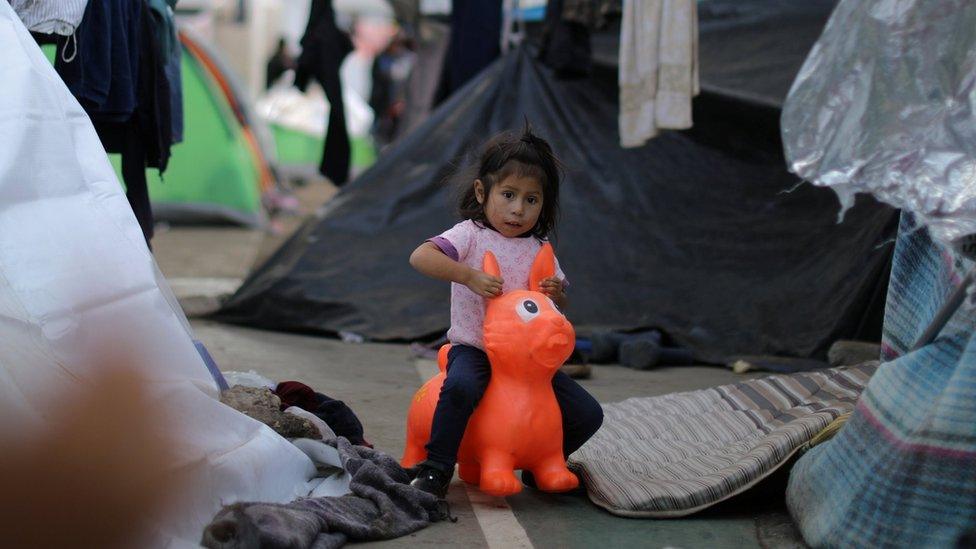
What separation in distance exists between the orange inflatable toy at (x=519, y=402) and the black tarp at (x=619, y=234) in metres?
2.81

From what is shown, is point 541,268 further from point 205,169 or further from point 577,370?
point 205,169

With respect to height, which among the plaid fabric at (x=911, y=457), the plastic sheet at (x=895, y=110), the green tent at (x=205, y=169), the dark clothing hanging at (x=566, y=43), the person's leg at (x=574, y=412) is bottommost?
the green tent at (x=205, y=169)

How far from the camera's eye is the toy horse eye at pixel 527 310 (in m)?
3.75

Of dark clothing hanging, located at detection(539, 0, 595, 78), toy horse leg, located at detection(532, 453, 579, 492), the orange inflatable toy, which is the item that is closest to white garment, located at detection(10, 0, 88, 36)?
the orange inflatable toy

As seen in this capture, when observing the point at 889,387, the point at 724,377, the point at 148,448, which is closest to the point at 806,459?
the point at 889,387

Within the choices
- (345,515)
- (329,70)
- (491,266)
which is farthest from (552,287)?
(329,70)

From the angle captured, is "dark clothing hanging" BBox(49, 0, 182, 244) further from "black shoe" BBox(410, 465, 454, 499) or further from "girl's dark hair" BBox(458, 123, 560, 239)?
"black shoe" BBox(410, 465, 454, 499)

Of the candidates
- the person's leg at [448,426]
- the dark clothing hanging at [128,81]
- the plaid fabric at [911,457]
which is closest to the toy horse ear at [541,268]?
the person's leg at [448,426]

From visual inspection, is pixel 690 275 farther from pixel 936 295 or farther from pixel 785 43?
pixel 936 295

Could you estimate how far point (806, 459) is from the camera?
12.1 ft

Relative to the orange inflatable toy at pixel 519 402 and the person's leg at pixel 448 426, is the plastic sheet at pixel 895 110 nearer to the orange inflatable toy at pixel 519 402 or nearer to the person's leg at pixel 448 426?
the orange inflatable toy at pixel 519 402

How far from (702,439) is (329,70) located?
476cm

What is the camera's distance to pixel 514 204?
3.91 m

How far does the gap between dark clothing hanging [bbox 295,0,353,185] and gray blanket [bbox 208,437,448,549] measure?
480 cm
